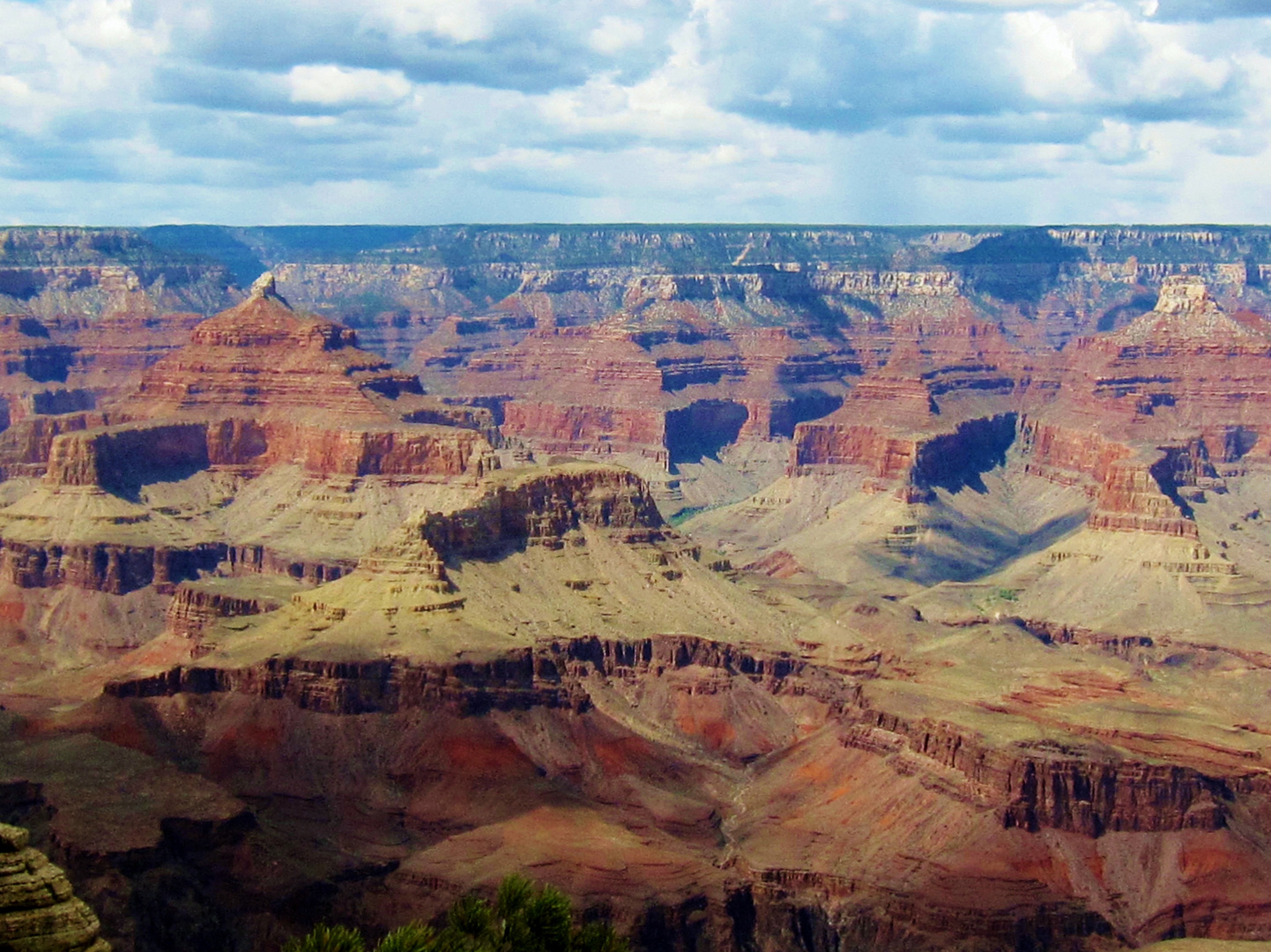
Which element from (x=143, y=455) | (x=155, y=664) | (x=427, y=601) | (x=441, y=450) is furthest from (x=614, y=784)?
(x=143, y=455)

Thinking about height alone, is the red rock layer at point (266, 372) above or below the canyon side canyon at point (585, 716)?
above

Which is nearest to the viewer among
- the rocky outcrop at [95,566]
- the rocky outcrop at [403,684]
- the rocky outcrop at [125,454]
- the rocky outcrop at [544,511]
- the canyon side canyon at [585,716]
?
the canyon side canyon at [585,716]

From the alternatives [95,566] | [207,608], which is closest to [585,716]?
[207,608]

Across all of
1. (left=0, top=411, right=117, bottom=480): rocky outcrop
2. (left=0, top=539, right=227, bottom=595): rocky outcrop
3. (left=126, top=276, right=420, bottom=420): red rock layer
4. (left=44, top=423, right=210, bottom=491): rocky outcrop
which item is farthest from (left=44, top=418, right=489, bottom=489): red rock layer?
(left=0, top=539, right=227, bottom=595): rocky outcrop

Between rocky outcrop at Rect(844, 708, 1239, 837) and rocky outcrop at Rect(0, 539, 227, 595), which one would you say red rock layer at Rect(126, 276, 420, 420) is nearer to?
rocky outcrop at Rect(0, 539, 227, 595)

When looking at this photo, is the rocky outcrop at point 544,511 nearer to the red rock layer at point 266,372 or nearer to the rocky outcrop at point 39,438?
the red rock layer at point 266,372

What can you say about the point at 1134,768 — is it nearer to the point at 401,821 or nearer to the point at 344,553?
the point at 401,821

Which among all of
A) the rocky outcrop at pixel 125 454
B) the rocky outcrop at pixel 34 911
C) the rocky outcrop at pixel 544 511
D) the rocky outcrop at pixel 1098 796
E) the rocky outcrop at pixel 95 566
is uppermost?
the rocky outcrop at pixel 34 911

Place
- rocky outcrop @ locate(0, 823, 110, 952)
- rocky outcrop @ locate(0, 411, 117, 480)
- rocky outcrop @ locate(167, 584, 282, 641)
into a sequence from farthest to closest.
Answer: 1. rocky outcrop @ locate(0, 411, 117, 480)
2. rocky outcrop @ locate(167, 584, 282, 641)
3. rocky outcrop @ locate(0, 823, 110, 952)

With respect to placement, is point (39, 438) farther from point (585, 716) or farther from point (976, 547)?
point (585, 716)

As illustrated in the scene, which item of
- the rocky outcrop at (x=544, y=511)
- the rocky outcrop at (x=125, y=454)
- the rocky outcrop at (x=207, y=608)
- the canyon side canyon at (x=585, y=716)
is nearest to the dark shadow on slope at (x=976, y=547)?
the canyon side canyon at (x=585, y=716)
